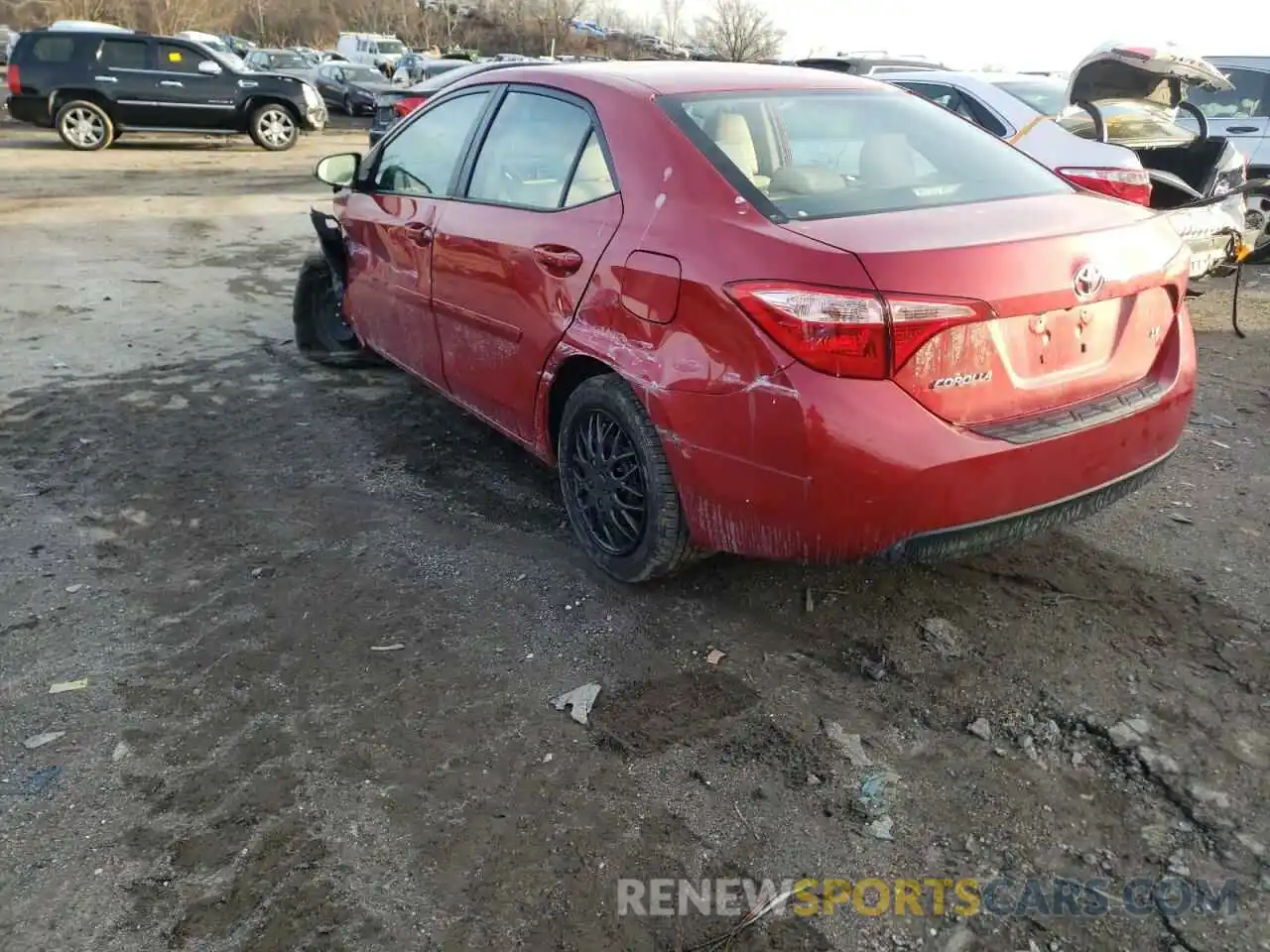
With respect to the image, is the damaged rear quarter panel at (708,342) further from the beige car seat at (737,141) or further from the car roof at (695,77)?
the car roof at (695,77)

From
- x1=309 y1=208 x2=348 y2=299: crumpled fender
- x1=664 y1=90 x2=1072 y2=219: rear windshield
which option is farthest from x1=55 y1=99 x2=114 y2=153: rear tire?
x1=664 y1=90 x2=1072 y2=219: rear windshield

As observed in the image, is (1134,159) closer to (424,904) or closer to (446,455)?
(446,455)

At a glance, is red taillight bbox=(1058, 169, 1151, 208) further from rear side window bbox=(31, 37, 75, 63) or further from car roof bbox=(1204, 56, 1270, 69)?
rear side window bbox=(31, 37, 75, 63)

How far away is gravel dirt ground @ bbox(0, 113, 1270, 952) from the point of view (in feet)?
6.84

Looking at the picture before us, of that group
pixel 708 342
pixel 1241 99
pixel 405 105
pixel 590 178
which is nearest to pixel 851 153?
pixel 590 178

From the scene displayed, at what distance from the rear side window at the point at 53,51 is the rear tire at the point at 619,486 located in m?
15.9

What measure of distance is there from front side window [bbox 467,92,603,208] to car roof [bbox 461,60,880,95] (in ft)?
0.39

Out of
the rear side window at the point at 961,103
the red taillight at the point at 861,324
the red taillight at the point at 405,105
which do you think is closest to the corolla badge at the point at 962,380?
the red taillight at the point at 861,324

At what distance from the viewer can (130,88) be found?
50.8ft

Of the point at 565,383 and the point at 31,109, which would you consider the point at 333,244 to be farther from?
the point at 31,109

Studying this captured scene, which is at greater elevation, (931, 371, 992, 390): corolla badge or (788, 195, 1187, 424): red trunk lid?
(788, 195, 1187, 424): red trunk lid

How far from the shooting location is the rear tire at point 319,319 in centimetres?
580

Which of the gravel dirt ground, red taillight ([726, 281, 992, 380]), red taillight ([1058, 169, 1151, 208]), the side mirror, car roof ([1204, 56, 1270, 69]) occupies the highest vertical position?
car roof ([1204, 56, 1270, 69])

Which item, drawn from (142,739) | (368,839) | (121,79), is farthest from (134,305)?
(121,79)
